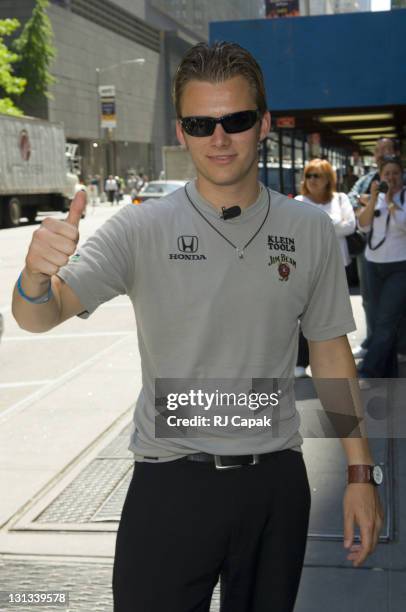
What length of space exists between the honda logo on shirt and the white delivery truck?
31117 mm

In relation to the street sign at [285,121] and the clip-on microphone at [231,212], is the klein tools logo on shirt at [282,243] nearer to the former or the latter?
the clip-on microphone at [231,212]

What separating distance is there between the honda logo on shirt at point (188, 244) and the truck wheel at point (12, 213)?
106 feet

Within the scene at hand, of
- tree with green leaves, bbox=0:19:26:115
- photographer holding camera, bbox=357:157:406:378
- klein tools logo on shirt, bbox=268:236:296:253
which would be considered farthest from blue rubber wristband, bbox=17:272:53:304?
tree with green leaves, bbox=0:19:26:115

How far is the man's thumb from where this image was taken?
7.13ft

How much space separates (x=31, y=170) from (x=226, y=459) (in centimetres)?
3440

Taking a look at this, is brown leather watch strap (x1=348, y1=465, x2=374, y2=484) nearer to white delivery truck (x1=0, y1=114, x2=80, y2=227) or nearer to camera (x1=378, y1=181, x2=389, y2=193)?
camera (x1=378, y1=181, x2=389, y2=193)

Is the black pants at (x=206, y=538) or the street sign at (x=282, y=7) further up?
the street sign at (x=282, y=7)

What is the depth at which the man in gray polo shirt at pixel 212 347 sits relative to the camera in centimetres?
231

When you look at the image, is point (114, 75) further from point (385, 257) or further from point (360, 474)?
point (360, 474)

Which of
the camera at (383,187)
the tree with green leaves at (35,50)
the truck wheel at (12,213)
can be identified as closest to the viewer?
the camera at (383,187)

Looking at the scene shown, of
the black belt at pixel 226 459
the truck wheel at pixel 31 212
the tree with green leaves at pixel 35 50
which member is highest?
the tree with green leaves at pixel 35 50

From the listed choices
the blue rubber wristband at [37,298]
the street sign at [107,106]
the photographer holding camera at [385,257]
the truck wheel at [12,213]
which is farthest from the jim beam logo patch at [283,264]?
the street sign at [107,106]

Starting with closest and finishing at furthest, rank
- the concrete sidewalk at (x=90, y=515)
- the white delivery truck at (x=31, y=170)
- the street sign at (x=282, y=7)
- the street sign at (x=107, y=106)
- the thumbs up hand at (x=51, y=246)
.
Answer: the thumbs up hand at (x=51, y=246)
the concrete sidewalk at (x=90, y=515)
the white delivery truck at (x=31, y=170)
the street sign at (x=282, y=7)
the street sign at (x=107, y=106)

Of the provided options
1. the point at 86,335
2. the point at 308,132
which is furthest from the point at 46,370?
the point at 308,132
